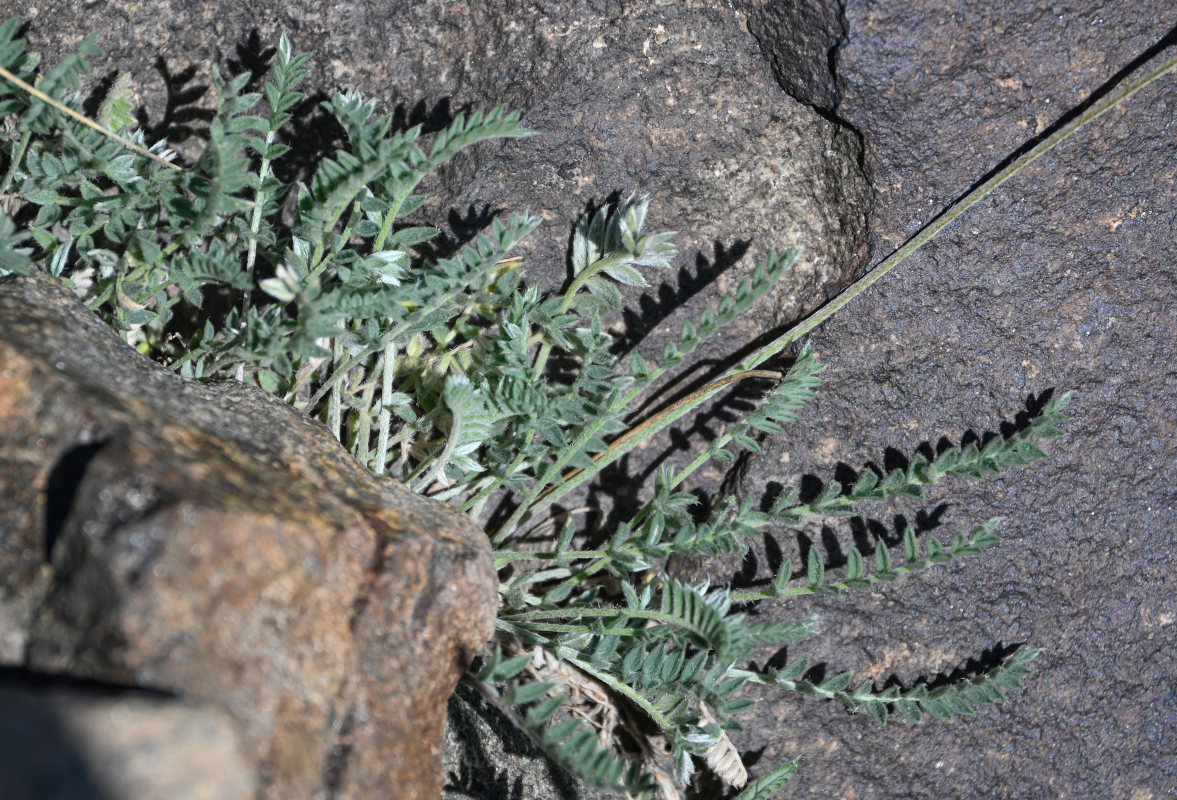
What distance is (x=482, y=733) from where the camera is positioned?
7.79ft

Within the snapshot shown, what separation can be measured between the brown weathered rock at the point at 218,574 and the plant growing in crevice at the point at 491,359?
182mm

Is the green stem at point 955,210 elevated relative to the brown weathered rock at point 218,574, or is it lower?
elevated

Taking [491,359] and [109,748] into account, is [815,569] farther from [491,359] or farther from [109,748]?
[109,748]

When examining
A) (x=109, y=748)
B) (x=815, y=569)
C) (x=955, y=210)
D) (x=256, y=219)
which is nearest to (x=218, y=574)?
(x=109, y=748)

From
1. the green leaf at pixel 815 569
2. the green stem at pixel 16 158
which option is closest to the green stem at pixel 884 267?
the green leaf at pixel 815 569

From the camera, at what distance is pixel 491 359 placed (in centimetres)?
242

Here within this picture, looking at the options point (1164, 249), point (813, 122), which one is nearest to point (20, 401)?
point (813, 122)

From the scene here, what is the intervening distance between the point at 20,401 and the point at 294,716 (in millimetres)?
705

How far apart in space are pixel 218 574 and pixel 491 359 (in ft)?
3.30

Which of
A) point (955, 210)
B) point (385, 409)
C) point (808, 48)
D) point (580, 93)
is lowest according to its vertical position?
point (385, 409)

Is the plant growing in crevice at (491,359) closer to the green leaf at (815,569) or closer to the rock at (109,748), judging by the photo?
the green leaf at (815,569)

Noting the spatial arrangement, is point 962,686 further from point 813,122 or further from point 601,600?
point 813,122

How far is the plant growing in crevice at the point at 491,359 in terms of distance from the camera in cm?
204

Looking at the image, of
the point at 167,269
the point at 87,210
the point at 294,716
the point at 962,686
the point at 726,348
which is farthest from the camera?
the point at 726,348
